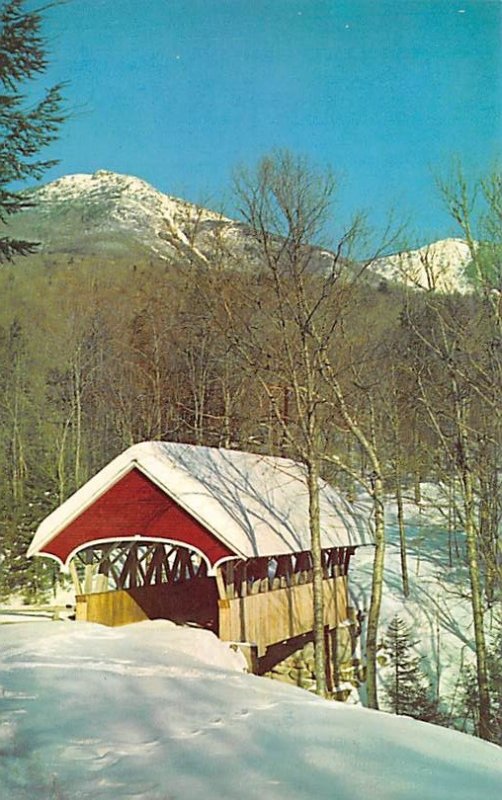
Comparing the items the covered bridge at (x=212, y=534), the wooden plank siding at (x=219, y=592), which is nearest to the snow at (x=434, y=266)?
the covered bridge at (x=212, y=534)

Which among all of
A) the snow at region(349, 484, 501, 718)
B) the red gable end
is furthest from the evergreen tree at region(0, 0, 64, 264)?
the snow at region(349, 484, 501, 718)

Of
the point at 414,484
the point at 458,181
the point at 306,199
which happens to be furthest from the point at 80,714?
the point at 414,484

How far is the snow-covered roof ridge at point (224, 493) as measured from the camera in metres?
6.34

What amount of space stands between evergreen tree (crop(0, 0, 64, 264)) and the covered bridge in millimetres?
2014

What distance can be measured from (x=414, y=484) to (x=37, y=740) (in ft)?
22.1

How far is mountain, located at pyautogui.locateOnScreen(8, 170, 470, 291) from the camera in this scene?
19.9 feet

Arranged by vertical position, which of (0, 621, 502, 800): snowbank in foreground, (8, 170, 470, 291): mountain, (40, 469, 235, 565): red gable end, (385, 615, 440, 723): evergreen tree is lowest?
(385, 615, 440, 723): evergreen tree

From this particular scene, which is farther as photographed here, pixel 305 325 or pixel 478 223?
pixel 478 223

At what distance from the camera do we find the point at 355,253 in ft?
23.6

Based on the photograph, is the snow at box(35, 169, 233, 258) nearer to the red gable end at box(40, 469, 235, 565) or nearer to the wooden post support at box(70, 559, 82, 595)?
the red gable end at box(40, 469, 235, 565)

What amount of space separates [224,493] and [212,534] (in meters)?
0.41

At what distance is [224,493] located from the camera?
6.63 meters

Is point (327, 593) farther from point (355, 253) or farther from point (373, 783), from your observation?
point (373, 783)

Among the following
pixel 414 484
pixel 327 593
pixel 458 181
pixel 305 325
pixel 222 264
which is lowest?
pixel 327 593
